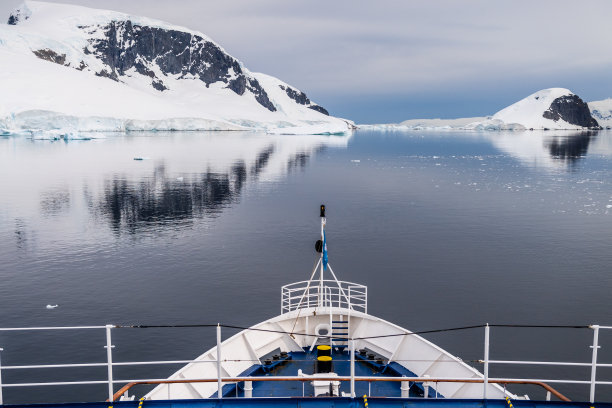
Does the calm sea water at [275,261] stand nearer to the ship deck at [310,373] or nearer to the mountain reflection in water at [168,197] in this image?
the mountain reflection in water at [168,197]

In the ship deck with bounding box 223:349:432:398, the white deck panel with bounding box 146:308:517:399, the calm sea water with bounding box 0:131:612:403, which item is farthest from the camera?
the calm sea water with bounding box 0:131:612:403

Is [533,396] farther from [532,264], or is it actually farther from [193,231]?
[193,231]

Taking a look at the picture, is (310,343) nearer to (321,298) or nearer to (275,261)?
(321,298)

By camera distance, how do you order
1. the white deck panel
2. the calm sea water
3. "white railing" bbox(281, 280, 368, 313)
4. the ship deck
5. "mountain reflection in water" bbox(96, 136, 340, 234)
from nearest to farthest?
1. the white deck panel
2. the ship deck
3. "white railing" bbox(281, 280, 368, 313)
4. the calm sea water
5. "mountain reflection in water" bbox(96, 136, 340, 234)

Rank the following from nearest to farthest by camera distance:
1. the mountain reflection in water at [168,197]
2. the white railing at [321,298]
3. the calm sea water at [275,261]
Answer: the white railing at [321,298] < the calm sea water at [275,261] < the mountain reflection in water at [168,197]

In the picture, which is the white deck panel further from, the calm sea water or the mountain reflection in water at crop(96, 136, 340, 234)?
the mountain reflection in water at crop(96, 136, 340, 234)

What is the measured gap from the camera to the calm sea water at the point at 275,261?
21.1m

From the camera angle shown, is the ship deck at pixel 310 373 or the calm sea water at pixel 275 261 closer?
the ship deck at pixel 310 373

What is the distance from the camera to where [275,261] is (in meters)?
31.7

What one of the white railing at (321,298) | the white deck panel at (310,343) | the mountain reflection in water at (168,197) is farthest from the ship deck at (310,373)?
the mountain reflection in water at (168,197)

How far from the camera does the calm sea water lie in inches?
830

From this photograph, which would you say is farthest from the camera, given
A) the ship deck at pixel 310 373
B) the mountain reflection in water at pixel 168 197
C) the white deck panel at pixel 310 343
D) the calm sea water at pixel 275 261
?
the mountain reflection in water at pixel 168 197

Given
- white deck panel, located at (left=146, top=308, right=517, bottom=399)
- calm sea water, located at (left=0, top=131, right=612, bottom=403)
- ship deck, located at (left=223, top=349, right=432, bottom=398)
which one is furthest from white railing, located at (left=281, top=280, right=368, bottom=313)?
ship deck, located at (left=223, top=349, right=432, bottom=398)

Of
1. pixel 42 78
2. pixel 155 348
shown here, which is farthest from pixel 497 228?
pixel 42 78
